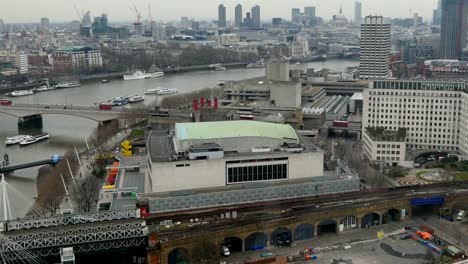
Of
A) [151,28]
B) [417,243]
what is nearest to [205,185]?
[417,243]

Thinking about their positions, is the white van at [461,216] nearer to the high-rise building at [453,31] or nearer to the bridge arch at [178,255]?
the bridge arch at [178,255]

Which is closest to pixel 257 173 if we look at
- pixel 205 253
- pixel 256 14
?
pixel 205 253

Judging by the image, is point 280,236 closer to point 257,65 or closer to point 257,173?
point 257,173

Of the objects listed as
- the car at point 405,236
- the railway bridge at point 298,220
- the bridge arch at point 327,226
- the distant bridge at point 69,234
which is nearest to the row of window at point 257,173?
the railway bridge at point 298,220

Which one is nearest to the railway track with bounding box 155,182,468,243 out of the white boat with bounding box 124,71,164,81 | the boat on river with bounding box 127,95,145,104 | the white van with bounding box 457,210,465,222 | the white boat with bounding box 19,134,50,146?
the white van with bounding box 457,210,465,222

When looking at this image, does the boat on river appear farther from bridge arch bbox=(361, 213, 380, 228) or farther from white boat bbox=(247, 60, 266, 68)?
white boat bbox=(247, 60, 266, 68)
